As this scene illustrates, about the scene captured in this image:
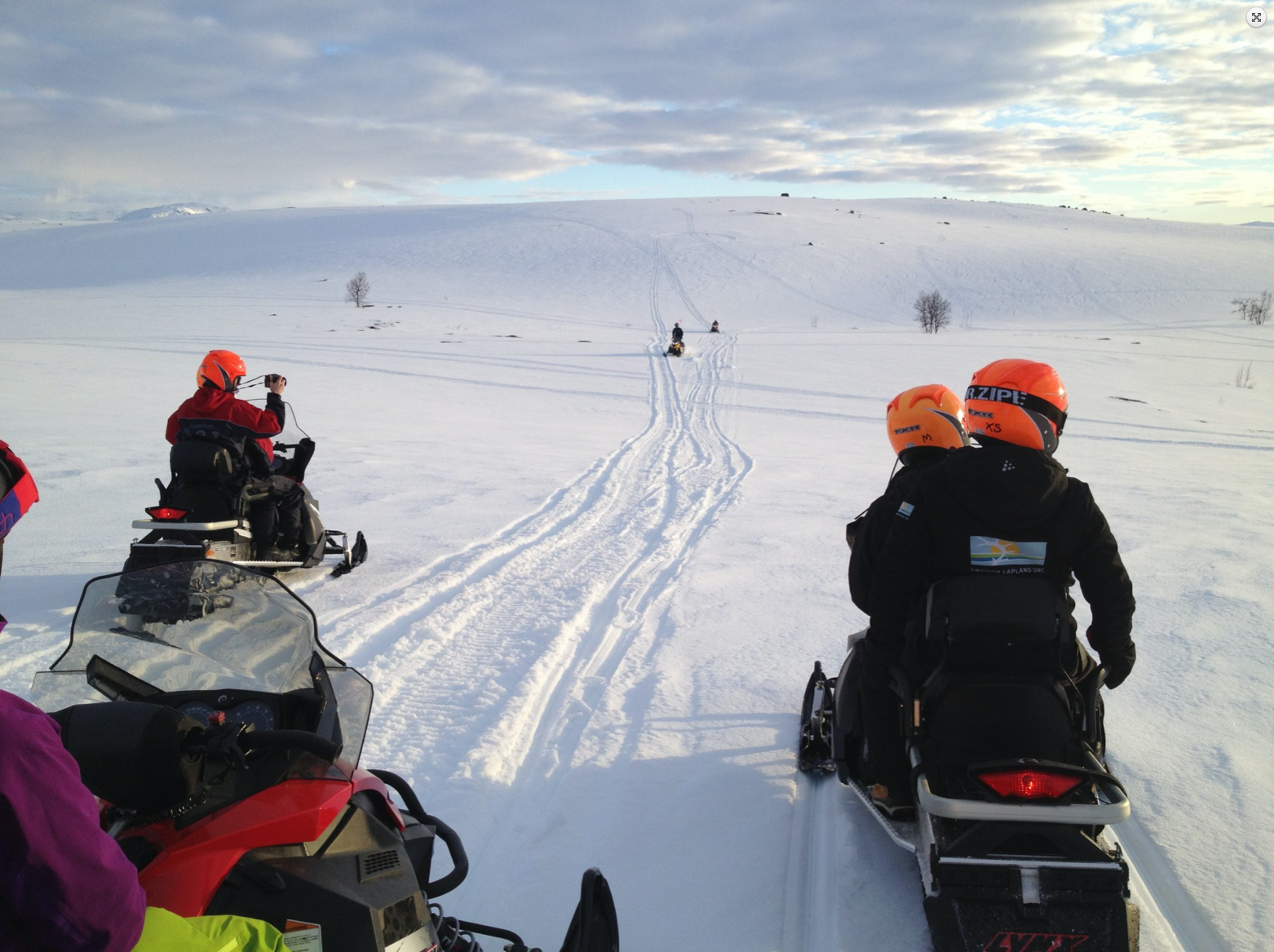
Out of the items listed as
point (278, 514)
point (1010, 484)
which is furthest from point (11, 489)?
point (1010, 484)

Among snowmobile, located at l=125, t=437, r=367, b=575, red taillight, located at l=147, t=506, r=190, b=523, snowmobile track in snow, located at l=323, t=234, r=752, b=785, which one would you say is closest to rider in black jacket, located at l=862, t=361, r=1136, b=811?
snowmobile track in snow, located at l=323, t=234, r=752, b=785

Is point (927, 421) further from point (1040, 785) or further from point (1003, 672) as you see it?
point (1040, 785)

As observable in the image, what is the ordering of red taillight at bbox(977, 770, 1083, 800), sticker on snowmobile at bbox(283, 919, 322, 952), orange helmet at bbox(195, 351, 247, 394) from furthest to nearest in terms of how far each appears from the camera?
orange helmet at bbox(195, 351, 247, 394)
red taillight at bbox(977, 770, 1083, 800)
sticker on snowmobile at bbox(283, 919, 322, 952)

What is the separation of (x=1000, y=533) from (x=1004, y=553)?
0.21 ft

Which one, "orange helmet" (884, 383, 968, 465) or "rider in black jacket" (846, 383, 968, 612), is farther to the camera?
"orange helmet" (884, 383, 968, 465)

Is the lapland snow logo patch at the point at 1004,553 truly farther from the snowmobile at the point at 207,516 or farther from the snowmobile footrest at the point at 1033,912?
the snowmobile at the point at 207,516

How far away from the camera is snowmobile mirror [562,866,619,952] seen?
2381 mm

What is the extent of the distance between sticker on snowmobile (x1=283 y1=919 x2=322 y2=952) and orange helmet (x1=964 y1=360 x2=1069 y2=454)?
2.36 m

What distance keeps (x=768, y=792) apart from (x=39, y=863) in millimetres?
2833

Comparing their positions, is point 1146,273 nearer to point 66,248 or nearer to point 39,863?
Result: point 39,863

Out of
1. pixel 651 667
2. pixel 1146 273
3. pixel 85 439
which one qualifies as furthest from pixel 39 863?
pixel 1146 273

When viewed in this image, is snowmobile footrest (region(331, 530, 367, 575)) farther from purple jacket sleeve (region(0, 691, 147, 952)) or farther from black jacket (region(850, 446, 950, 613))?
purple jacket sleeve (region(0, 691, 147, 952))

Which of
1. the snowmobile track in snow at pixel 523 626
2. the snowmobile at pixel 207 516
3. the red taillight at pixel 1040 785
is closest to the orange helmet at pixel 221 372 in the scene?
the snowmobile at pixel 207 516

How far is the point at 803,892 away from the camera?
2.97 meters
